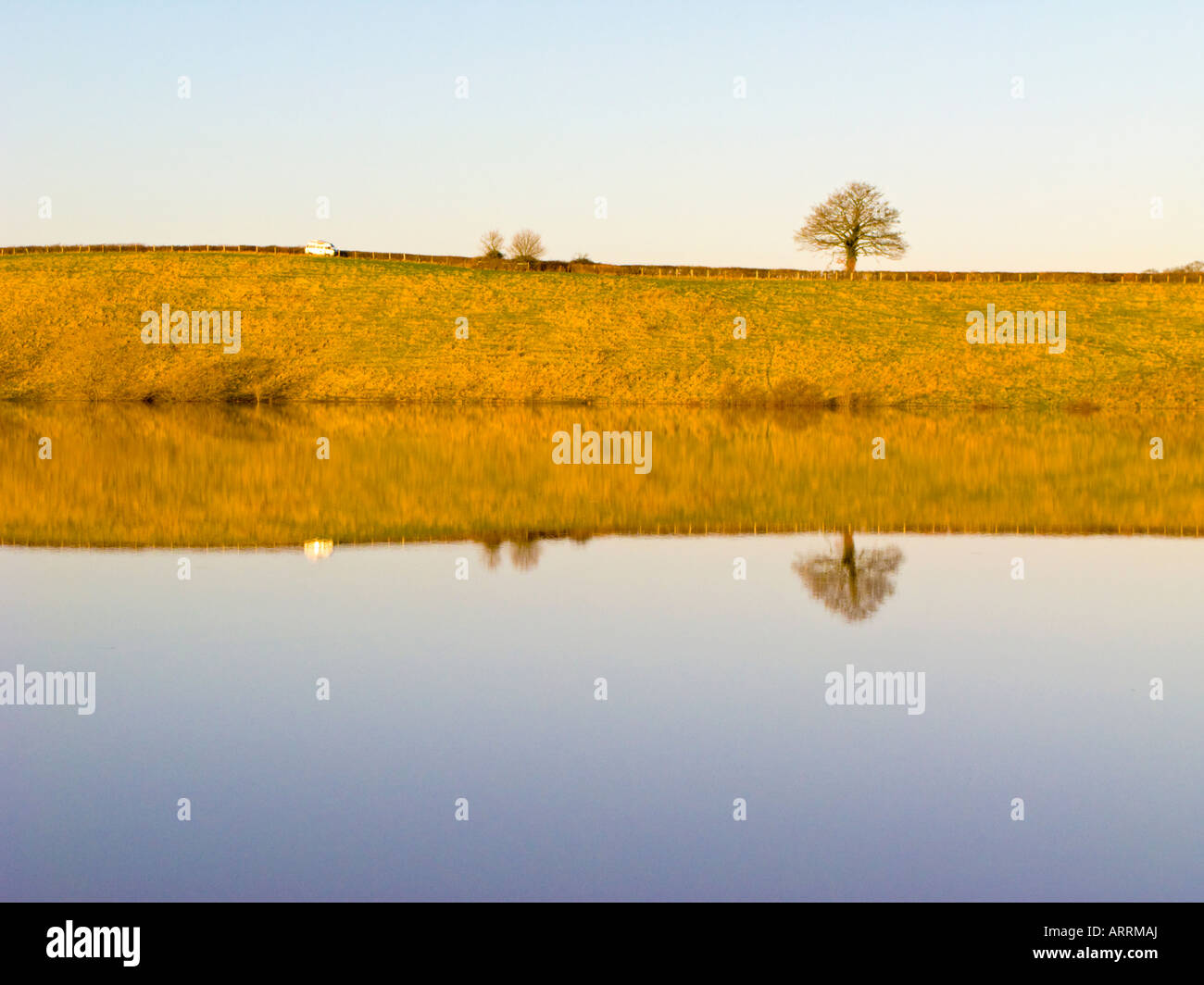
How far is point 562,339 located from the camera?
8400 centimetres

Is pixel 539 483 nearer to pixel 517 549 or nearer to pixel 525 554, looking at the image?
pixel 517 549

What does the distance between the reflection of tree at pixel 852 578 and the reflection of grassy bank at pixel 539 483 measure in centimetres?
351

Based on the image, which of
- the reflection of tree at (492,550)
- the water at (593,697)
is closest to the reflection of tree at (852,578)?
the water at (593,697)

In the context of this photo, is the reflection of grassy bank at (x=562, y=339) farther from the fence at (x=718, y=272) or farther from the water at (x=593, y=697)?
the water at (x=593, y=697)

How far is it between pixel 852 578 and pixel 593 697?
8280 mm

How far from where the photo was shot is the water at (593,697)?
30.3 feet

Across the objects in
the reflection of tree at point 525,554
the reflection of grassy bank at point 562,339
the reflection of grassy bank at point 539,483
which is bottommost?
the reflection of tree at point 525,554

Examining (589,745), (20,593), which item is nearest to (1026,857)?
(589,745)

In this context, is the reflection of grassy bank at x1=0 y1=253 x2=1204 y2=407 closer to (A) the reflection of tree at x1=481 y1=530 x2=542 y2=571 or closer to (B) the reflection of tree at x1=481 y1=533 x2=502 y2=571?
(A) the reflection of tree at x1=481 y1=530 x2=542 y2=571

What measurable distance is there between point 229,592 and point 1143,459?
30.5 meters

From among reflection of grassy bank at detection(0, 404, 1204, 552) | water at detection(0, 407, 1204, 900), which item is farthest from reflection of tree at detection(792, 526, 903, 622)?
reflection of grassy bank at detection(0, 404, 1204, 552)
